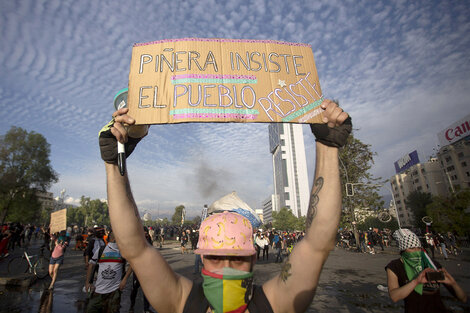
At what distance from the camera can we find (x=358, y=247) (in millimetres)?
23828

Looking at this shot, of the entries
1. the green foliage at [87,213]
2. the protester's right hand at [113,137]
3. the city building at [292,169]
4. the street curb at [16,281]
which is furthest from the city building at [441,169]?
the green foliage at [87,213]

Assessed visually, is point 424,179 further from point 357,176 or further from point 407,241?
point 407,241

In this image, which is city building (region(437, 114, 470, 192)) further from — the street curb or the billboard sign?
the street curb

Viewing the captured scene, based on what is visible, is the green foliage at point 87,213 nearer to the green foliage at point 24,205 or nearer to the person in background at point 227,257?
the green foliage at point 24,205

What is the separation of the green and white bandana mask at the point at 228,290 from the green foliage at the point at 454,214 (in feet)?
101

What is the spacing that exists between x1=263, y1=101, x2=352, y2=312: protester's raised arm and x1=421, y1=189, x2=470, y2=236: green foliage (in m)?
30.4

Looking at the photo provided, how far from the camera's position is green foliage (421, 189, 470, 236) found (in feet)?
75.6

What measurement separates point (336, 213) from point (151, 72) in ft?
6.63

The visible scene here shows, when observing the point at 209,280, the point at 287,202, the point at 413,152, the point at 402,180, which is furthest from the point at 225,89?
the point at 287,202

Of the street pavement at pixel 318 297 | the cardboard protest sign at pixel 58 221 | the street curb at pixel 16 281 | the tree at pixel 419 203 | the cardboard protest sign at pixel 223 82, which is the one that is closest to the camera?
the cardboard protest sign at pixel 223 82

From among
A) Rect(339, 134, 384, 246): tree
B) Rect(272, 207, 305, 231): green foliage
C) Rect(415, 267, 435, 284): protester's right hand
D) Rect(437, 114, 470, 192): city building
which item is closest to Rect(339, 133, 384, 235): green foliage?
Rect(339, 134, 384, 246): tree

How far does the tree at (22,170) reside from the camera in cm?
3262

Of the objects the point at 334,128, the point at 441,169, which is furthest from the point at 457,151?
the point at 334,128

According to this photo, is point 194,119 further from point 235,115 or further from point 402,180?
point 402,180
